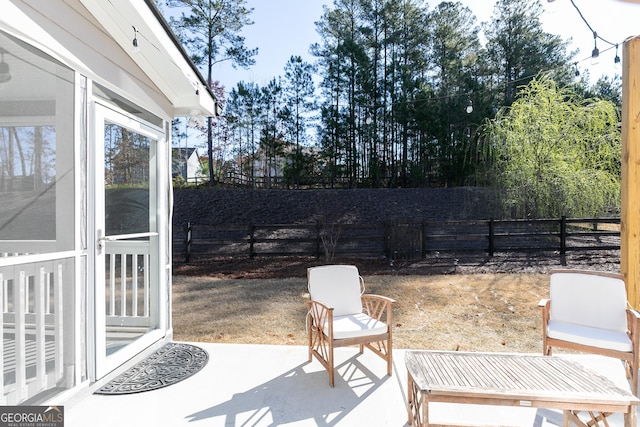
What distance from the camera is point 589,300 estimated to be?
9.16ft

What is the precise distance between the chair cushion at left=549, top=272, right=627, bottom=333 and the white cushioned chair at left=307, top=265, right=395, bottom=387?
1.44 meters

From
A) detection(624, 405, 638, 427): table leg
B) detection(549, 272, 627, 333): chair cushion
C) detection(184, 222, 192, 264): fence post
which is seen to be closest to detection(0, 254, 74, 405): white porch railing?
detection(624, 405, 638, 427): table leg

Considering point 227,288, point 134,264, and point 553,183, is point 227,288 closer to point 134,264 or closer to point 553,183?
point 134,264

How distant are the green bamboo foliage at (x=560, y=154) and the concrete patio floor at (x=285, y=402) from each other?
685cm

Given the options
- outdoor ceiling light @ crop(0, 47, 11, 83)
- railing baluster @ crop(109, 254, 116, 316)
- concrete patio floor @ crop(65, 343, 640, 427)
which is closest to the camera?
outdoor ceiling light @ crop(0, 47, 11, 83)

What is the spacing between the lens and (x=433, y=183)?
1823cm

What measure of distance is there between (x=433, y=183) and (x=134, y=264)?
17.0m

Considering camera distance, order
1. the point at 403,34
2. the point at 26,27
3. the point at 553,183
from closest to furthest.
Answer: the point at 26,27 < the point at 553,183 < the point at 403,34

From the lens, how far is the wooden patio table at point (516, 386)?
162cm

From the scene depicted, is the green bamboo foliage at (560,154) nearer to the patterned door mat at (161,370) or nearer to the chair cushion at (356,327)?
the chair cushion at (356,327)

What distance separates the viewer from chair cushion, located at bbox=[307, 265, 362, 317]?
3.03m

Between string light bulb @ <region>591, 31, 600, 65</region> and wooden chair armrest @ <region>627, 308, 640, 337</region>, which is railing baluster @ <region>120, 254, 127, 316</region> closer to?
wooden chair armrest @ <region>627, 308, 640, 337</region>

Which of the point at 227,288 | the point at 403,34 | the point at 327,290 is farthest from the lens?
the point at 403,34

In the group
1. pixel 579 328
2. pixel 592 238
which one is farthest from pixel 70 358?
pixel 592 238
